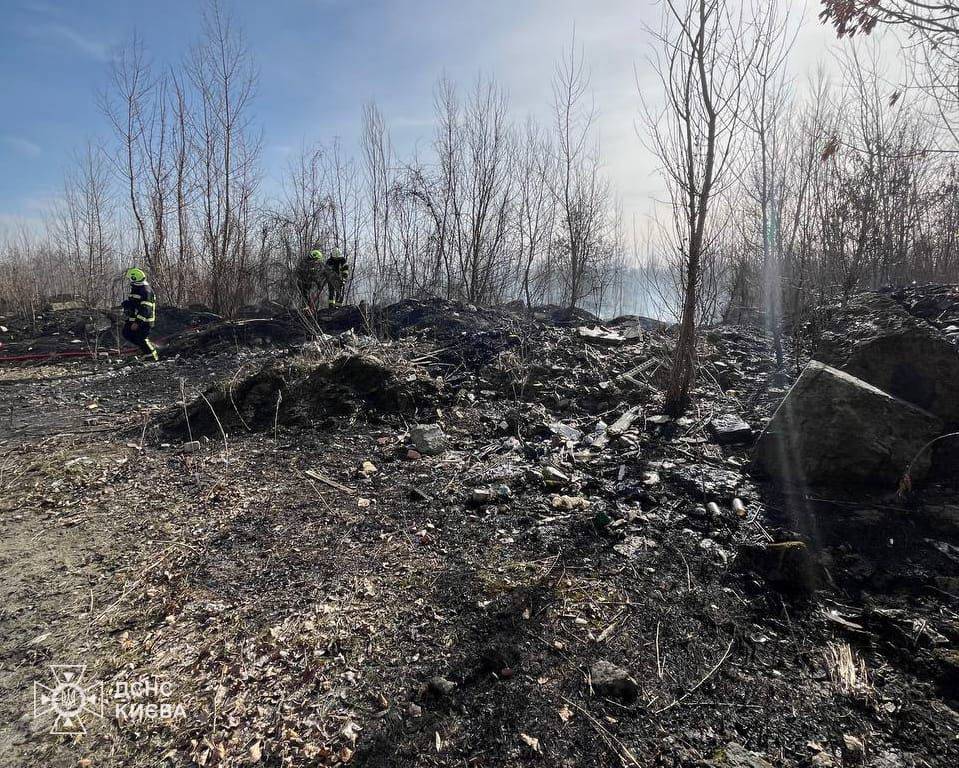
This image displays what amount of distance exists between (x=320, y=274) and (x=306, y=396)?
5.47 metres

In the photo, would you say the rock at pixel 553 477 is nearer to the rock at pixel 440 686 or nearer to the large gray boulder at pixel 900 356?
the rock at pixel 440 686

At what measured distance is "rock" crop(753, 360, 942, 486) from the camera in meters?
2.43

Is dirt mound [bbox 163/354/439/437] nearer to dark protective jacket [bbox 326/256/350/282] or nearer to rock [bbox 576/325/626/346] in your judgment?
rock [bbox 576/325/626/346]

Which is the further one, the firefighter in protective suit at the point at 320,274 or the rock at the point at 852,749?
the firefighter in protective suit at the point at 320,274

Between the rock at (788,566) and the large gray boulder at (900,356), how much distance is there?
1433 millimetres

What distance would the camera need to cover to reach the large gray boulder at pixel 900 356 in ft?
8.87

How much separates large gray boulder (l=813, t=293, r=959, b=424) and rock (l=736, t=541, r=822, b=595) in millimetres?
1433

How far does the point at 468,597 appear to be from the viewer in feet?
6.69

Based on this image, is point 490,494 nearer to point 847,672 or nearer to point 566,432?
point 566,432

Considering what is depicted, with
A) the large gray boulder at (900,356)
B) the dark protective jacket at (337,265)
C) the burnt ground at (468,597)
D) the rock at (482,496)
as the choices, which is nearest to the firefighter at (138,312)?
the dark protective jacket at (337,265)

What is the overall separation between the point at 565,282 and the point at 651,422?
35.5 ft

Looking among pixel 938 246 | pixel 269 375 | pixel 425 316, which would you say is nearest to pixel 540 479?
pixel 269 375

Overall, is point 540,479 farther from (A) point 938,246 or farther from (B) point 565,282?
(B) point 565,282

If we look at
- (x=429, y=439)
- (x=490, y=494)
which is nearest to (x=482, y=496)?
(x=490, y=494)
